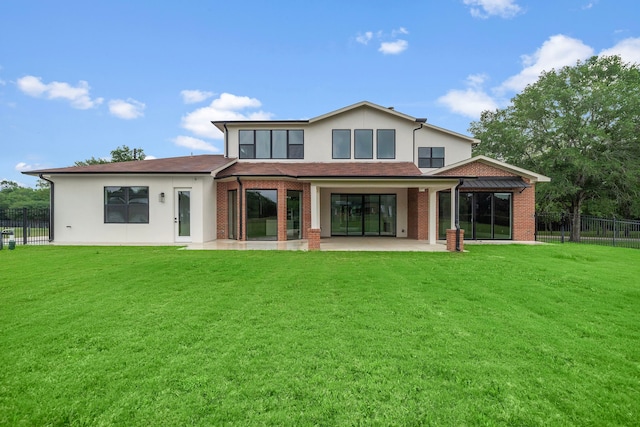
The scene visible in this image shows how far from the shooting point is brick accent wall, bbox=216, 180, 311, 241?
615 inches

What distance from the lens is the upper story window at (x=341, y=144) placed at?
60.4ft

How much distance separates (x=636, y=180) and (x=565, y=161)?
3.96 metres

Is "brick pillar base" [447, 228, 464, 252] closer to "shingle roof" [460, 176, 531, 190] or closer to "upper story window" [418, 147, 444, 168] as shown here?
"shingle roof" [460, 176, 531, 190]

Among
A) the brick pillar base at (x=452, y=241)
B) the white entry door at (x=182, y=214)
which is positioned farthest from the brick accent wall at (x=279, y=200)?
the brick pillar base at (x=452, y=241)

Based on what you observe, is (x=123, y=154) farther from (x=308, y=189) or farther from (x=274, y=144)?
(x=308, y=189)

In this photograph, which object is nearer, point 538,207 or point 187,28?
point 187,28

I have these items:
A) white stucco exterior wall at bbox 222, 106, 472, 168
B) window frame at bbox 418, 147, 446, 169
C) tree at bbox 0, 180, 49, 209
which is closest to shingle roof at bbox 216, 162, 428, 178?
white stucco exterior wall at bbox 222, 106, 472, 168

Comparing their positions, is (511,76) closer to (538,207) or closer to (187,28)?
(538,207)

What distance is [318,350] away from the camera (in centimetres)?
374

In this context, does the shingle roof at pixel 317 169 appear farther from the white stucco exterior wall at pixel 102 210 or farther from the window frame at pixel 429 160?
the white stucco exterior wall at pixel 102 210

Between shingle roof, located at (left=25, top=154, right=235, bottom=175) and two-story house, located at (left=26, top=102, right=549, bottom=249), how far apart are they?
6cm

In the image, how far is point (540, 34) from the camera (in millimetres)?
20891

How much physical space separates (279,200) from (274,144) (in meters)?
4.50

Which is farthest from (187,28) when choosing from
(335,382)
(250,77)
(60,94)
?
(335,382)
